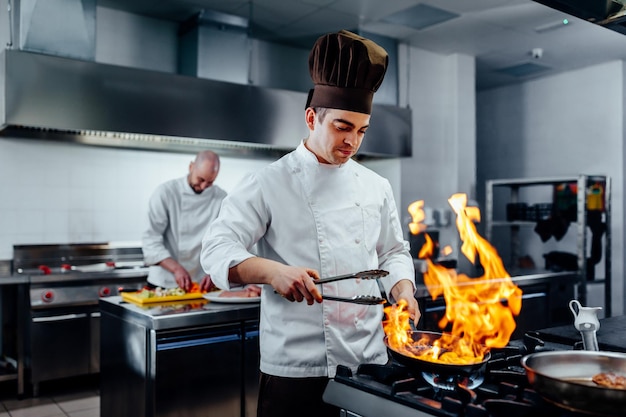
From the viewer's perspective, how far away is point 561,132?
7.35 m

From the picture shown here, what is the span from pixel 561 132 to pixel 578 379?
655 cm

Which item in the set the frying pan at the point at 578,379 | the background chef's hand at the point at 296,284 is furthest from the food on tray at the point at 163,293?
the frying pan at the point at 578,379

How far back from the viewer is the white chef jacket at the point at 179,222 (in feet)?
12.8

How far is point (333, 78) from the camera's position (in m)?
1.81

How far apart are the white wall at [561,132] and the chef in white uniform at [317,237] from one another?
5.90 m

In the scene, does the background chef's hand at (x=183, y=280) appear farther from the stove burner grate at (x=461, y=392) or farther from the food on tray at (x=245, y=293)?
the stove burner grate at (x=461, y=392)

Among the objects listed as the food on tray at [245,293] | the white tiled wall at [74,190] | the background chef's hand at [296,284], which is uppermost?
the white tiled wall at [74,190]

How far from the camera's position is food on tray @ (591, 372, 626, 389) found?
4.30ft

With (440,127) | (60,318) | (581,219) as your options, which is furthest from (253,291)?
(440,127)

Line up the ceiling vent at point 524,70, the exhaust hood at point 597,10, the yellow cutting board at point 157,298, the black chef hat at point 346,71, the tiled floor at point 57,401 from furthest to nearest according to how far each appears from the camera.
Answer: the ceiling vent at point 524,70
the tiled floor at point 57,401
the yellow cutting board at point 157,298
the exhaust hood at point 597,10
the black chef hat at point 346,71

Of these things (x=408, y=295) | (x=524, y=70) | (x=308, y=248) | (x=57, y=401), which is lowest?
(x=57, y=401)

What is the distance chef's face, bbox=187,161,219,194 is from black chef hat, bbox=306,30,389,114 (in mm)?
2150

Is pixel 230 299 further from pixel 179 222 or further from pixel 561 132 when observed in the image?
pixel 561 132

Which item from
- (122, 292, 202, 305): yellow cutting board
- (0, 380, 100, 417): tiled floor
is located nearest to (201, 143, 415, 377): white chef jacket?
(122, 292, 202, 305): yellow cutting board
